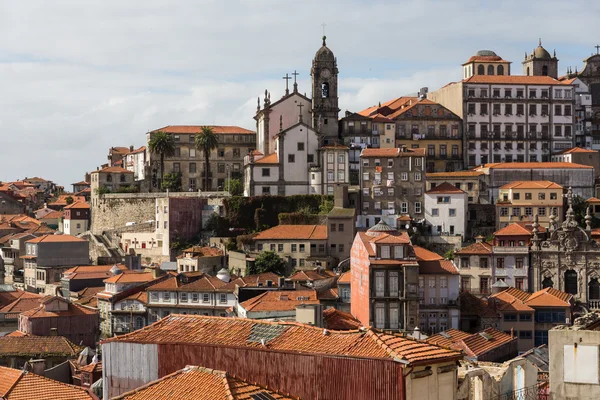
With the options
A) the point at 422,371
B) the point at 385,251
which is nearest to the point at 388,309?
the point at 385,251

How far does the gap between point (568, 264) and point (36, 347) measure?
4689 cm

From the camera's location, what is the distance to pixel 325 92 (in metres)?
115

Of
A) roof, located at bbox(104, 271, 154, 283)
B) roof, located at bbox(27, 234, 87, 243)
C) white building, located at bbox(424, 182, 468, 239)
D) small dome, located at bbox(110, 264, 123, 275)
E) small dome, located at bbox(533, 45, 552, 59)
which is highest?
small dome, located at bbox(533, 45, 552, 59)

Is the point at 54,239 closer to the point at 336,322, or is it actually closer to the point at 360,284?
the point at 360,284

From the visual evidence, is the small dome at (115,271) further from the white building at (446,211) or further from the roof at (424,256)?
the white building at (446,211)

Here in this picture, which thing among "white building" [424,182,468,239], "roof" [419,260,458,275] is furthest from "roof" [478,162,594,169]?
"roof" [419,260,458,275]

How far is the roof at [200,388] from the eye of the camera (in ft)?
93.2

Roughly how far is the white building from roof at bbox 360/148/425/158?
15.6 feet

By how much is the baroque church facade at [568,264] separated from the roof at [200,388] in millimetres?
64894

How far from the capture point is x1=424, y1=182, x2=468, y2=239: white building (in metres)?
102

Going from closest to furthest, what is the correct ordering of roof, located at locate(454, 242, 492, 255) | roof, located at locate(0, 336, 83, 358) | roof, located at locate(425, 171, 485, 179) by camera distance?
roof, located at locate(0, 336, 83, 358) < roof, located at locate(454, 242, 492, 255) < roof, located at locate(425, 171, 485, 179)

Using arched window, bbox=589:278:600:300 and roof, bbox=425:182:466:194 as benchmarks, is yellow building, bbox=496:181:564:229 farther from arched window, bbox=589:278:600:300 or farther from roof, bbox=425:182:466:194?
arched window, bbox=589:278:600:300

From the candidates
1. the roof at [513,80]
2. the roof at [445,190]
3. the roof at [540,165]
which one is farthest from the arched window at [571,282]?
the roof at [513,80]

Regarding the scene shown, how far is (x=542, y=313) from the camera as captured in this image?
79938 mm
